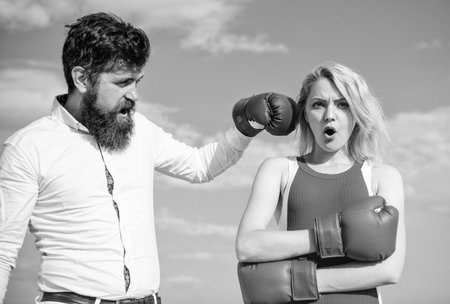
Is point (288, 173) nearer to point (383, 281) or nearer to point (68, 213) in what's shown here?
point (383, 281)

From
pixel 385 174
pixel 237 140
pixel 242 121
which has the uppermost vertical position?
pixel 242 121

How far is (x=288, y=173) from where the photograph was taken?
3.22 m

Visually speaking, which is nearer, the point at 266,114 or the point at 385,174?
the point at 385,174

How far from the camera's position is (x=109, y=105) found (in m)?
3.51

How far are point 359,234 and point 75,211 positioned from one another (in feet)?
5.42

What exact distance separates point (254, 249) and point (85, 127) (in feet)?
4.52

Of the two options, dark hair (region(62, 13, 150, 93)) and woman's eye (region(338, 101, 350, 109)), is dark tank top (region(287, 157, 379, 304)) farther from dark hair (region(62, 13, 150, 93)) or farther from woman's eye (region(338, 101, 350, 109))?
dark hair (region(62, 13, 150, 93))

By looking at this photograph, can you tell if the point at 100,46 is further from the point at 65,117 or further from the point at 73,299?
the point at 73,299

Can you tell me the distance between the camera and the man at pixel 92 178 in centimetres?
316

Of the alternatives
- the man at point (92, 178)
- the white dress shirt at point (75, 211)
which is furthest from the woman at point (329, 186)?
the white dress shirt at point (75, 211)

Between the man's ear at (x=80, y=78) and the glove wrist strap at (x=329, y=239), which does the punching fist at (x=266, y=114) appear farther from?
the man's ear at (x=80, y=78)

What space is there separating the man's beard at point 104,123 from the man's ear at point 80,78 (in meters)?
0.05

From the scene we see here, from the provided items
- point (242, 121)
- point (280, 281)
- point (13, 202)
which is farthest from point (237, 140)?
point (13, 202)

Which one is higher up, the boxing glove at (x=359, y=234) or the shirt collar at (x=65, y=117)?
the shirt collar at (x=65, y=117)
